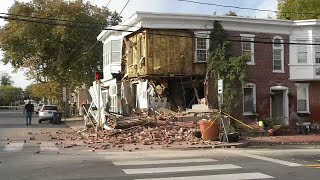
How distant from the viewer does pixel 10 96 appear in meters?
169

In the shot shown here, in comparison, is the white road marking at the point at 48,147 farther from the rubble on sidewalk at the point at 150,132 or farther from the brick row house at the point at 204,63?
the brick row house at the point at 204,63

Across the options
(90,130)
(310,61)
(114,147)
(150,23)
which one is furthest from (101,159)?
(310,61)

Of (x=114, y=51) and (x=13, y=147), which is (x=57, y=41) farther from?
(x=13, y=147)

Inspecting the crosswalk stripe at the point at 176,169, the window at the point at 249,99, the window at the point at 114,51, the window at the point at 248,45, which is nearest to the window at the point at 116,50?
the window at the point at 114,51

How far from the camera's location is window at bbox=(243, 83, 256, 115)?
28.5 m

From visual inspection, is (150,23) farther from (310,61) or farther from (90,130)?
(310,61)

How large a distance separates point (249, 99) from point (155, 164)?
52.5ft

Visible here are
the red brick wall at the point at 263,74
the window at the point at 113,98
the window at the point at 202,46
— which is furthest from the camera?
the window at the point at 113,98

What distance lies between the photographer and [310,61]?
29500 millimetres

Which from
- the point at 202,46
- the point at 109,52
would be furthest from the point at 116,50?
the point at 202,46

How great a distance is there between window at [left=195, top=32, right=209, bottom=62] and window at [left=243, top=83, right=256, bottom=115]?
319 cm

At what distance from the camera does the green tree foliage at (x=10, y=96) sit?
163950mm

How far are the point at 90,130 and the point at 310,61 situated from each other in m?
14.1

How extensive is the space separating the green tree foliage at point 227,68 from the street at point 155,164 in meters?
8.41
